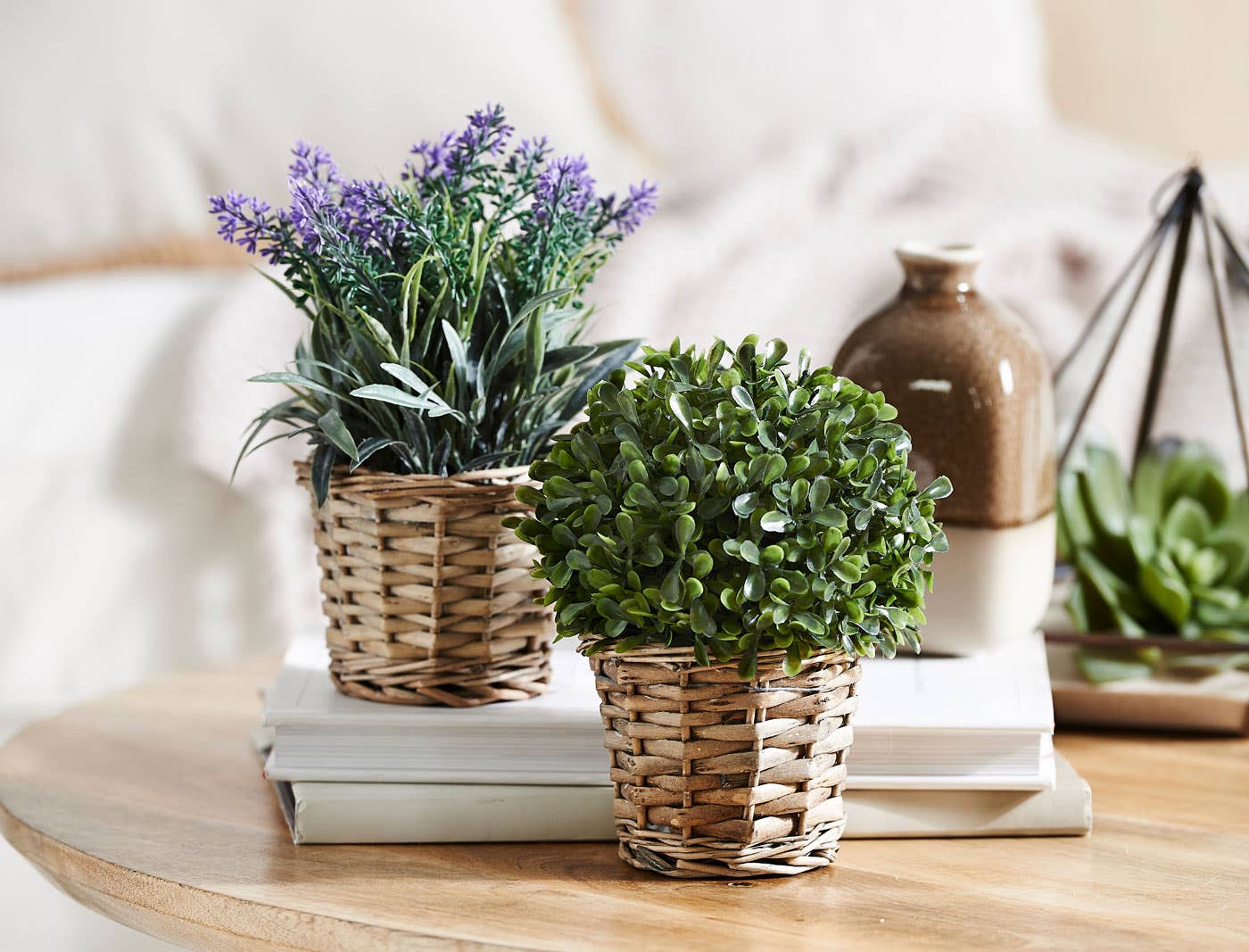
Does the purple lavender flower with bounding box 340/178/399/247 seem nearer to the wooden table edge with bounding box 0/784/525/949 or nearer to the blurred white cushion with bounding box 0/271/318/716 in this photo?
the wooden table edge with bounding box 0/784/525/949

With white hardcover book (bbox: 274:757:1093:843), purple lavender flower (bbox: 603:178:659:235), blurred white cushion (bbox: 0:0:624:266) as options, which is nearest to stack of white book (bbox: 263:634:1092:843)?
white hardcover book (bbox: 274:757:1093:843)

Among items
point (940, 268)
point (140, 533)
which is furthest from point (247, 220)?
point (140, 533)

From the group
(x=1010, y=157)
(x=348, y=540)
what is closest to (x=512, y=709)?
(x=348, y=540)

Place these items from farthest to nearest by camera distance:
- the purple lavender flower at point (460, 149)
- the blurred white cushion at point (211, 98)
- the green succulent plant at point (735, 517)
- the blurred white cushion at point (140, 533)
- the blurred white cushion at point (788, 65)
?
the blurred white cushion at point (788, 65) < the blurred white cushion at point (211, 98) < the blurred white cushion at point (140, 533) < the purple lavender flower at point (460, 149) < the green succulent plant at point (735, 517)

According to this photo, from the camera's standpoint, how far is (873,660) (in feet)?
2.29

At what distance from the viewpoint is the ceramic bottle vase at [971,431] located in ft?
2.30

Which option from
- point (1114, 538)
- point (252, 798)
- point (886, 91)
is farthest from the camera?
point (886, 91)

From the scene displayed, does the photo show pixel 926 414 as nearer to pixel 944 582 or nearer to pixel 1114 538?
pixel 944 582

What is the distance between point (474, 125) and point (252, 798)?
13.6 inches

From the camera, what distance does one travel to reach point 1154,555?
0.83 meters

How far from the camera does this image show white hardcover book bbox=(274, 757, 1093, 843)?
0.60 m

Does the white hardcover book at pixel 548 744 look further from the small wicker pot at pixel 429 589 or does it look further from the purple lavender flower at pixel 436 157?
the purple lavender flower at pixel 436 157

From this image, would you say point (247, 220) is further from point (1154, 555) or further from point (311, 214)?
point (1154, 555)

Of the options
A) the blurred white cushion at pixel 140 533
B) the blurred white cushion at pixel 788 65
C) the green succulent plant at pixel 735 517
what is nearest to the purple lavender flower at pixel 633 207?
the green succulent plant at pixel 735 517
